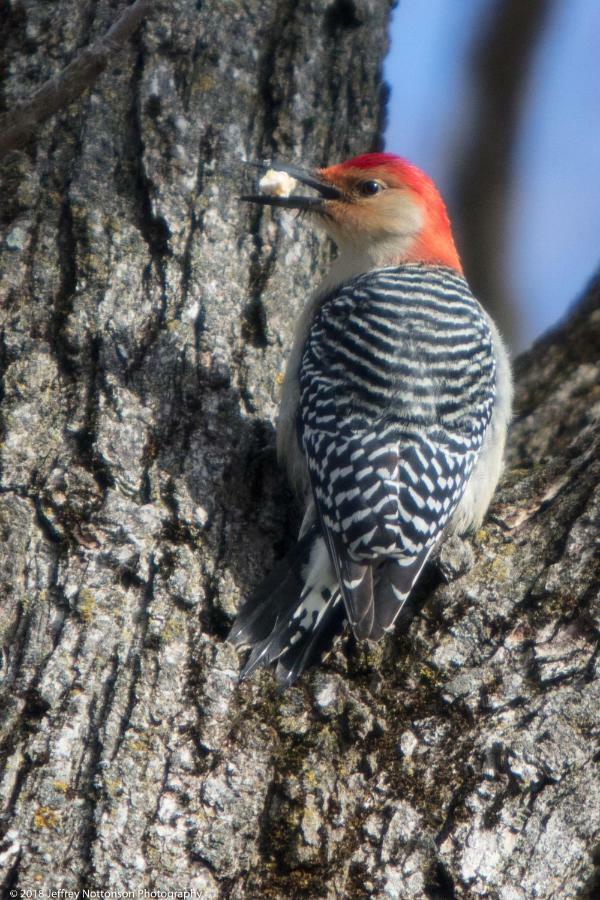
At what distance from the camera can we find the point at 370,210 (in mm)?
4316

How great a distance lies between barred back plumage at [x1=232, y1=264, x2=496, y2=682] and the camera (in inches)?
115

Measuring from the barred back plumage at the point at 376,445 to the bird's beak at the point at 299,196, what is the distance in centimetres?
37

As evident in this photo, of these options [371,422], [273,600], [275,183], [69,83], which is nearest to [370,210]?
[275,183]

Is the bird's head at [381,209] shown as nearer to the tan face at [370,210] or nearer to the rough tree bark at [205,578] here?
the tan face at [370,210]

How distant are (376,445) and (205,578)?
0.73m

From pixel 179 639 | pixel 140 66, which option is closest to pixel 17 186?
pixel 140 66

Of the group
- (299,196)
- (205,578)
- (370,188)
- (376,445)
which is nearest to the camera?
(205,578)

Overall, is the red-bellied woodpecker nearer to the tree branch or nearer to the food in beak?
the food in beak

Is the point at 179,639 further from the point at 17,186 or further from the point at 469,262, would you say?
the point at 469,262

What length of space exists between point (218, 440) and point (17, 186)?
1.20 metres

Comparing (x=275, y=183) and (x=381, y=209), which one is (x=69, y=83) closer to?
(x=275, y=183)

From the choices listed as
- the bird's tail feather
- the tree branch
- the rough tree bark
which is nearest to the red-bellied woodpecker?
the bird's tail feather

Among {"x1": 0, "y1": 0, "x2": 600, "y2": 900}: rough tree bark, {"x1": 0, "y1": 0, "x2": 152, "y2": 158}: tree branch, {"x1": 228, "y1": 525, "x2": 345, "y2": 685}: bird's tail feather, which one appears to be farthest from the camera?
{"x1": 228, "y1": 525, "x2": 345, "y2": 685}: bird's tail feather

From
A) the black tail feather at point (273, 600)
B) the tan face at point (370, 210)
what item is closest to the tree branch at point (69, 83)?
the black tail feather at point (273, 600)
